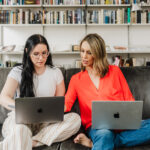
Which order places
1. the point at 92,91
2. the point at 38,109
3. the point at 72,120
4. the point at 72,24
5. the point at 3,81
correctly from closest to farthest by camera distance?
the point at 38,109 → the point at 72,120 → the point at 92,91 → the point at 3,81 → the point at 72,24

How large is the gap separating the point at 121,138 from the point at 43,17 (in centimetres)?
244

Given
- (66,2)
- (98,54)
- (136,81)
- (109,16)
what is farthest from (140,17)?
(98,54)

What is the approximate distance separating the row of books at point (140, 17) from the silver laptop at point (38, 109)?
2.41 m

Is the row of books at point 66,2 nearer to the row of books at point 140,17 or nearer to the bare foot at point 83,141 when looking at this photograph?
the row of books at point 140,17

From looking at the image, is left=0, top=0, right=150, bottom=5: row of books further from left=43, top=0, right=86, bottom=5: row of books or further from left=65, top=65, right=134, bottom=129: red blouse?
left=65, top=65, right=134, bottom=129: red blouse

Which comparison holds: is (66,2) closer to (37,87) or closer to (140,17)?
(140,17)

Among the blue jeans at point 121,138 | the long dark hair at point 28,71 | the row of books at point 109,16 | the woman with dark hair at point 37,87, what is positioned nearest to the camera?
the blue jeans at point 121,138

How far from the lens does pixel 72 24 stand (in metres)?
3.18

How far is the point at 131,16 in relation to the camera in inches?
126

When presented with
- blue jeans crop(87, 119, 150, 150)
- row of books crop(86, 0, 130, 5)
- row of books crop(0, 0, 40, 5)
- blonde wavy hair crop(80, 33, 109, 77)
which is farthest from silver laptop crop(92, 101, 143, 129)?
row of books crop(0, 0, 40, 5)

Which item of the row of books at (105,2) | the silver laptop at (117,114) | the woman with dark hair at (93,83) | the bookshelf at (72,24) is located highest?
the row of books at (105,2)

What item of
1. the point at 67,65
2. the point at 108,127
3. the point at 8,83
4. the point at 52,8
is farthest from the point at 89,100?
the point at 52,8

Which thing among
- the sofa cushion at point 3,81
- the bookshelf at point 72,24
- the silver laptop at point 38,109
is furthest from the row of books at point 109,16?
the silver laptop at point 38,109

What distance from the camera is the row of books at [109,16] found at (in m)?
3.18
